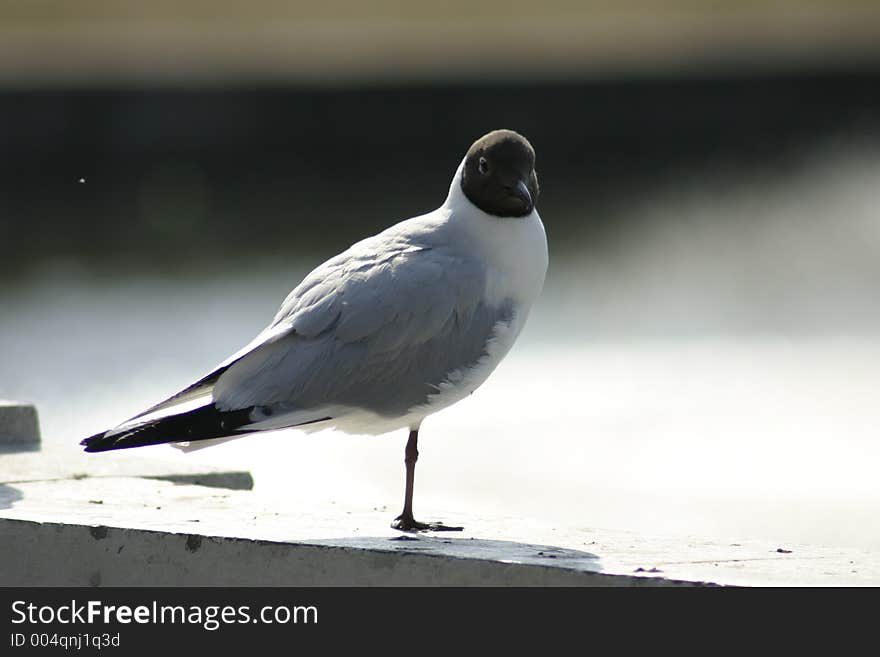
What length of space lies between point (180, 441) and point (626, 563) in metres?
1.08

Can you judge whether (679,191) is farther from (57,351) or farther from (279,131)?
(57,351)

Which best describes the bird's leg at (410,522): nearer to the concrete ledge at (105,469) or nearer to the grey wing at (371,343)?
the grey wing at (371,343)

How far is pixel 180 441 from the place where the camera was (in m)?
4.17

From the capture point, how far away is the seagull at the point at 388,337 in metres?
4.24

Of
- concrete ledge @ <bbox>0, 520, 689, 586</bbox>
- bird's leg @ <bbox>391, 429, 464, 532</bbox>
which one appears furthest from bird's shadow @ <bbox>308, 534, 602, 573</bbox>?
bird's leg @ <bbox>391, 429, 464, 532</bbox>

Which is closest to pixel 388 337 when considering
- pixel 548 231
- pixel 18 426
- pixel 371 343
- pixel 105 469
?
pixel 371 343

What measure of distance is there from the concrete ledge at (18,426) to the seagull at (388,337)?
1.59 meters

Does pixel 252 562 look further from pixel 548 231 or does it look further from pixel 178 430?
pixel 548 231

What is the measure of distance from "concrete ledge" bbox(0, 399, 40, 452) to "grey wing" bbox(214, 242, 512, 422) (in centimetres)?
173

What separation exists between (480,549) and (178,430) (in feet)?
2.51

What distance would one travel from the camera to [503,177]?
4.51 meters

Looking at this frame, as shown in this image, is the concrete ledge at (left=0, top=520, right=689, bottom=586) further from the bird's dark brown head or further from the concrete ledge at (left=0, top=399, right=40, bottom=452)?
the concrete ledge at (left=0, top=399, right=40, bottom=452)

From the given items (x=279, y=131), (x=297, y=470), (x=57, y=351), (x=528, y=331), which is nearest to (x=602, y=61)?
(x=279, y=131)
